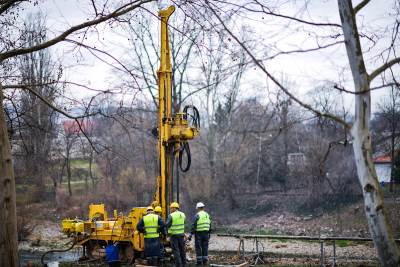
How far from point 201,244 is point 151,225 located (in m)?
1.98

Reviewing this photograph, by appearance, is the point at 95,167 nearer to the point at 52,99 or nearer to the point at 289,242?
the point at 289,242

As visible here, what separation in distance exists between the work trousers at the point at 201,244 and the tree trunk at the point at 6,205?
6.43m

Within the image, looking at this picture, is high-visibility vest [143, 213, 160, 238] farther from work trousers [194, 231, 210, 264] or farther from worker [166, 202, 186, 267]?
work trousers [194, 231, 210, 264]

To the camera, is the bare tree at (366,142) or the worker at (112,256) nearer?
the bare tree at (366,142)

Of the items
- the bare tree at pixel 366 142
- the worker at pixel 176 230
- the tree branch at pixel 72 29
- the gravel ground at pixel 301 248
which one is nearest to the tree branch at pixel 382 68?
the bare tree at pixel 366 142

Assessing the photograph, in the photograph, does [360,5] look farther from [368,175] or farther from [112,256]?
[112,256]

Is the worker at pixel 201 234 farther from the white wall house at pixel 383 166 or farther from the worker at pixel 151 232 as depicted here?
the white wall house at pixel 383 166

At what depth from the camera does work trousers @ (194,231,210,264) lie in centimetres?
1617

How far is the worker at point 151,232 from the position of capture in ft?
49.3

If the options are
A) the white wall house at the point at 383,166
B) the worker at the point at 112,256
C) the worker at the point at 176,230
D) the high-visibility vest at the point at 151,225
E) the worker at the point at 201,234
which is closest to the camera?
the high-visibility vest at the point at 151,225

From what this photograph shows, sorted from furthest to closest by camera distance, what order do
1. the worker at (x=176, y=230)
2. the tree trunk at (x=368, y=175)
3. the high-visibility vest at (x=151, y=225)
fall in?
the worker at (x=176, y=230)
the high-visibility vest at (x=151, y=225)
the tree trunk at (x=368, y=175)

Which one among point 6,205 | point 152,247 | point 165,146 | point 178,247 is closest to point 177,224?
point 178,247

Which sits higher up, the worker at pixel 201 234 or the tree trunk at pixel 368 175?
the tree trunk at pixel 368 175

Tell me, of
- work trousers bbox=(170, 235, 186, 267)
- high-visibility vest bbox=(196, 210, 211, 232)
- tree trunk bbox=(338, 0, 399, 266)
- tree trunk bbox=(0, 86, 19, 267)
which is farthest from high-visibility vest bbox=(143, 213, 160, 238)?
tree trunk bbox=(338, 0, 399, 266)
